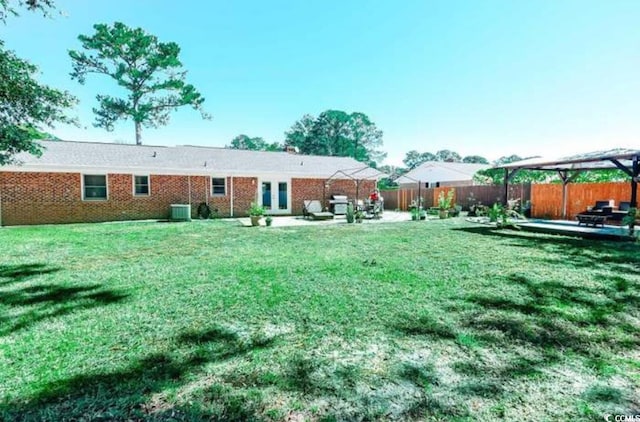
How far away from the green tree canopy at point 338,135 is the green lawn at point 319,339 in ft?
159

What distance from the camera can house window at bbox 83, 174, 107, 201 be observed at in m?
14.1

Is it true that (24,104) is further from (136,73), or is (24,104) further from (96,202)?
(136,73)

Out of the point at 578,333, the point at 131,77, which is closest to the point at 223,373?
the point at 578,333

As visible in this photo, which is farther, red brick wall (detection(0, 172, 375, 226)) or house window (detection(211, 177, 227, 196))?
house window (detection(211, 177, 227, 196))

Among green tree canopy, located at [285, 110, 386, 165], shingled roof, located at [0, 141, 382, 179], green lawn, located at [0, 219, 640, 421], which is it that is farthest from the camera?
green tree canopy, located at [285, 110, 386, 165]

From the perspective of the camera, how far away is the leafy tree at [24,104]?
6832 mm

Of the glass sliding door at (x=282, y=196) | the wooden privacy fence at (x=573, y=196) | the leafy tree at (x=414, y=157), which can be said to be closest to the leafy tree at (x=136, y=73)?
the glass sliding door at (x=282, y=196)

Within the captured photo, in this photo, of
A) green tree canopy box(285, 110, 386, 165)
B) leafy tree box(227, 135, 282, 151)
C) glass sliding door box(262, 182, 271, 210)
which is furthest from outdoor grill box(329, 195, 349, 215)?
leafy tree box(227, 135, 282, 151)

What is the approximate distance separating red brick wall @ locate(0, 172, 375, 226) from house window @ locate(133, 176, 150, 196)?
0.16m

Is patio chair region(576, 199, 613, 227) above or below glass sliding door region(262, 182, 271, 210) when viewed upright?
below

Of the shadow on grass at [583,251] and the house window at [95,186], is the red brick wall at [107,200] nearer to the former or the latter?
the house window at [95,186]

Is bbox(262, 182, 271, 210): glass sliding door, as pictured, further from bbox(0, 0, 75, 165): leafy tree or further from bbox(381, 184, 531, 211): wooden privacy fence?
bbox(0, 0, 75, 165): leafy tree

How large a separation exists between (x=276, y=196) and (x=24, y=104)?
12.0 meters

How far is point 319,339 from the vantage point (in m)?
3.01
